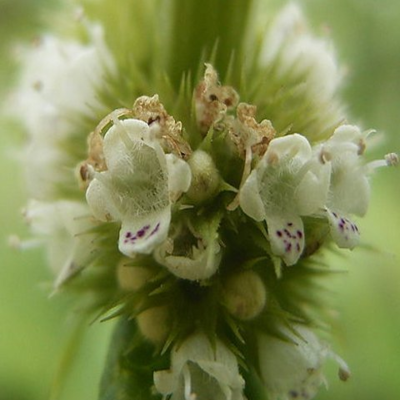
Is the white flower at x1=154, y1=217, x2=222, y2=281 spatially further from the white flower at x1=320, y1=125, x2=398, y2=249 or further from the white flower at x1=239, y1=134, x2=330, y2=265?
the white flower at x1=320, y1=125, x2=398, y2=249

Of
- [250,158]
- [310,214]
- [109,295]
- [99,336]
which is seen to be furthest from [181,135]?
[99,336]

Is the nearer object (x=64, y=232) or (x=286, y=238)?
(x=286, y=238)

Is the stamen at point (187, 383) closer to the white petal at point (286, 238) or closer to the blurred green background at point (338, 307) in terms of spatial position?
the white petal at point (286, 238)

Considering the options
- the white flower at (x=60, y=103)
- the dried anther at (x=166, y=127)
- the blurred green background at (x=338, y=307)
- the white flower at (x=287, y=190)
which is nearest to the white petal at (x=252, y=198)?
the white flower at (x=287, y=190)

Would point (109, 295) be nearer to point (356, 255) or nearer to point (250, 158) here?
point (250, 158)

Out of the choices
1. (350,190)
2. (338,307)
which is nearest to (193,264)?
(350,190)

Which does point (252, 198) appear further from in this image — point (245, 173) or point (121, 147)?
point (121, 147)
